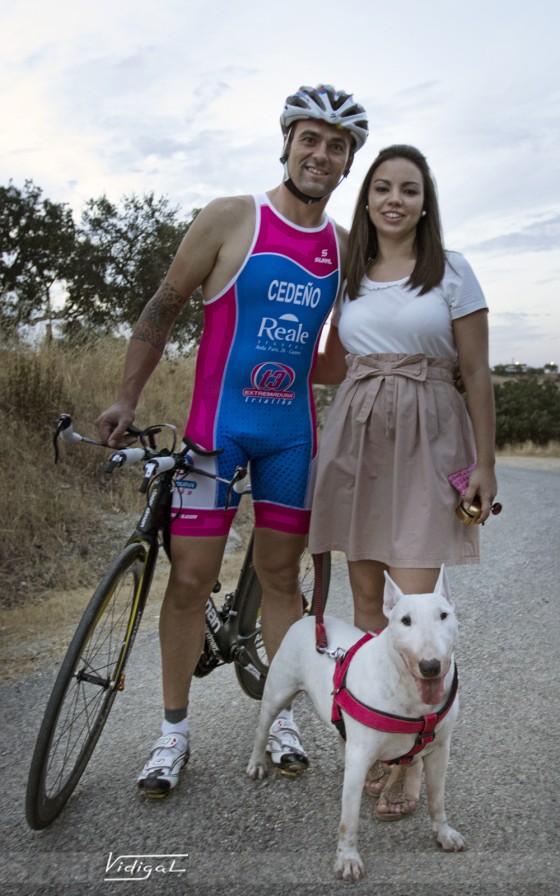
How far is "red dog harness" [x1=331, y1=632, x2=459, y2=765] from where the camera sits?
240 cm

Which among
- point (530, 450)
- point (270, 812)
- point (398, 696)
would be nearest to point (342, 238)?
point (398, 696)

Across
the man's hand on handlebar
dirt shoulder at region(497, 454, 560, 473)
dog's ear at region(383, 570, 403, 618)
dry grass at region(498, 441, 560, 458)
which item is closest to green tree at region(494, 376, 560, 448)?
dry grass at region(498, 441, 560, 458)

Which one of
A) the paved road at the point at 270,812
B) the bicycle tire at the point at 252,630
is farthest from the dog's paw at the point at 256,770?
the bicycle tire at the point at 252,630

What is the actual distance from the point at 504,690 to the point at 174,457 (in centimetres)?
224

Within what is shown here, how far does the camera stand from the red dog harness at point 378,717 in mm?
2400

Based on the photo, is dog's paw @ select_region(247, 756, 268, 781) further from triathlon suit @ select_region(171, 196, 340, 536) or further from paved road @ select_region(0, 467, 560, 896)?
triathlon suit @ select_region(171, 196, 340, 536)

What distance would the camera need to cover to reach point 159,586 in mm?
6246

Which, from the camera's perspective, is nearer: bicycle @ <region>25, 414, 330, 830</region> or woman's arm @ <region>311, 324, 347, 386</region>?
bicycle @ <region>25, 414, 330, 830</region>

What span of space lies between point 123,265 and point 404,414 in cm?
1185

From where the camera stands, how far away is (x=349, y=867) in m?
2.42

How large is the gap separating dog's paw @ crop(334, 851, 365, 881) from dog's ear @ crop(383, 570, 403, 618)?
2.56 ft

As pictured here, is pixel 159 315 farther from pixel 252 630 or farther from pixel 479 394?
pixel 252 630

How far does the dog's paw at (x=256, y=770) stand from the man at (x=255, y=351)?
0.26 ft

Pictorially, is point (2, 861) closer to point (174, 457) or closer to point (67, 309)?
point (174, 457)
